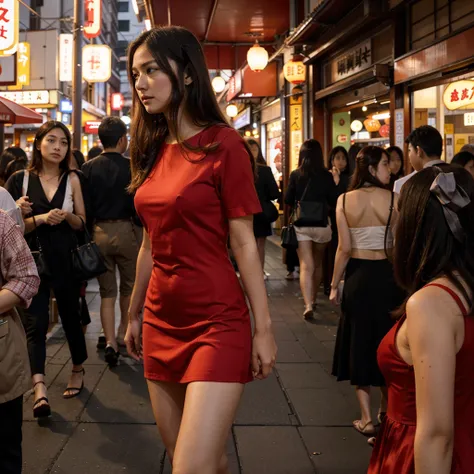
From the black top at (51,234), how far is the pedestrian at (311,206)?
3.95m

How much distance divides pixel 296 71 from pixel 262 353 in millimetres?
12043

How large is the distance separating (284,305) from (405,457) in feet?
24.1

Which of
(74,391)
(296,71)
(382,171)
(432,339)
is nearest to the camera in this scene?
(432,339)

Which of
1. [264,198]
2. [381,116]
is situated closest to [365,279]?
[264,198]

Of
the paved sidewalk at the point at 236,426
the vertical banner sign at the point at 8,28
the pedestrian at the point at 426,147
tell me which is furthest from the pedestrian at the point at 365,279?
the vertical banner sign at the point at 8,28

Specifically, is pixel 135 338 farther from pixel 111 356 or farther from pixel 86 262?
pixel 111 356

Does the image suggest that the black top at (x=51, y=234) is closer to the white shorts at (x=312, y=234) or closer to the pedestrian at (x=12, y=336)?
the pedestrian at (x=12, y=336)

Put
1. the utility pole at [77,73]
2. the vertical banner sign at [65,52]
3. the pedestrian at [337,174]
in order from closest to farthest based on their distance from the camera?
the pedestrian at [337,174]
the utility pole at [77,73]
the vertical banner sign at [65,52]

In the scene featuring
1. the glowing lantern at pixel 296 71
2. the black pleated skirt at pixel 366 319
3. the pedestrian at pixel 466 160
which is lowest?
the black pleated skirt at pixel 366 319

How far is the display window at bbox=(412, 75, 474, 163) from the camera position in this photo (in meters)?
7.91

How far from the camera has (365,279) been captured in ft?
15.9

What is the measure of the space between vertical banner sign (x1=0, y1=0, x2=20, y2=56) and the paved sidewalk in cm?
988

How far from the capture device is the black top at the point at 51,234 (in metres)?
5.32

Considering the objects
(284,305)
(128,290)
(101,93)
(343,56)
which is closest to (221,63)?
(343,56)
